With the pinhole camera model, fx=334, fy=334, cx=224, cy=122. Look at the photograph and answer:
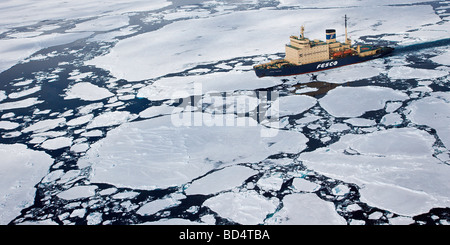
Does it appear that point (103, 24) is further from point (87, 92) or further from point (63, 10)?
point (87, 92)

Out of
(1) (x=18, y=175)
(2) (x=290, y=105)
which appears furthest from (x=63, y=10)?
(2) (x=290, y=105)

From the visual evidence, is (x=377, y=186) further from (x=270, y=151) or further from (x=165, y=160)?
(x=165, y=160)

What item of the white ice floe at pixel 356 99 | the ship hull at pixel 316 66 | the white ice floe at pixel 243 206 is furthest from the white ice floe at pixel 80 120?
the white ice floe at pixel 356 99

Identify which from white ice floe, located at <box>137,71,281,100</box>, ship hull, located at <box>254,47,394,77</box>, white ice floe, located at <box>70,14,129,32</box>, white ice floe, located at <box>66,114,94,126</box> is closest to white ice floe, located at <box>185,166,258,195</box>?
white ice floe, located at <box>137,71,281,100</box>

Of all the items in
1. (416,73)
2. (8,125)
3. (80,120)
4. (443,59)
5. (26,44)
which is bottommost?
(8,125)

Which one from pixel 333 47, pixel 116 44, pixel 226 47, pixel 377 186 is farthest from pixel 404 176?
pixel 116 44

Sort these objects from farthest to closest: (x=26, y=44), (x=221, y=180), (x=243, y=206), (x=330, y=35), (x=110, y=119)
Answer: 1. (x=26, y=44)
2. (x=330, y=35)
3. (x=110, y=119)
4. (x=221, y=180)
5. (x=243, y=206)

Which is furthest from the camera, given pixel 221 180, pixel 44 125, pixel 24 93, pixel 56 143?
pixel 24 93
